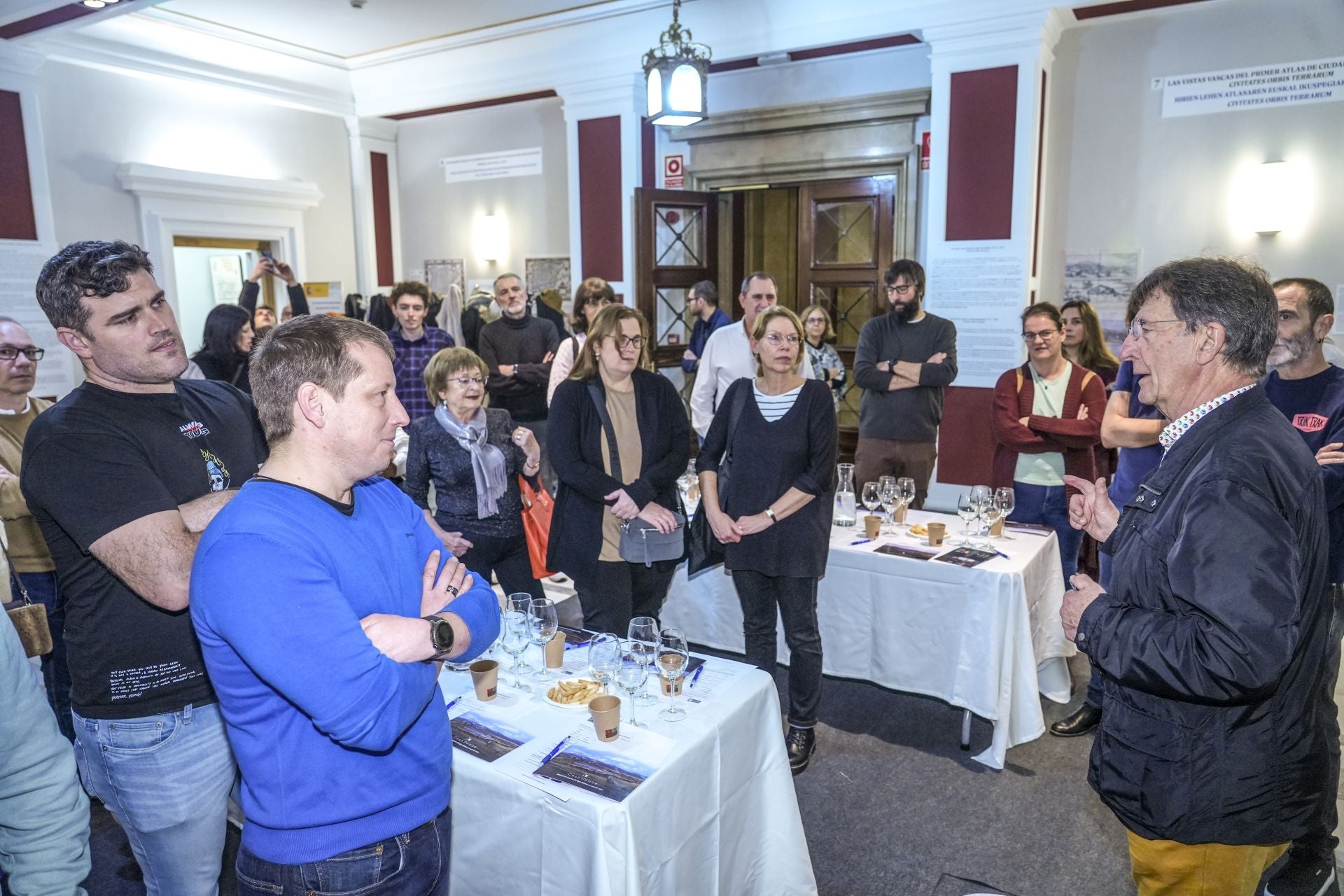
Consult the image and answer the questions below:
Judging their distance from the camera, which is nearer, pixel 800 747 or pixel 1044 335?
pixel 800 747

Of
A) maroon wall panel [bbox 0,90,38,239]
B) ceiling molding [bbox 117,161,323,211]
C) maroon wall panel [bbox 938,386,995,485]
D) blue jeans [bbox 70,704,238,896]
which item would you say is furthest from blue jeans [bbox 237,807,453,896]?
ceiling molding [bbox 117,161,323,211]

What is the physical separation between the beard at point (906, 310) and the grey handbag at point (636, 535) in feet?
7.21

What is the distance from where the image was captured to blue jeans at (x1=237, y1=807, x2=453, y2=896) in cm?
122

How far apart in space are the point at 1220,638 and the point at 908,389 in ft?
10.5

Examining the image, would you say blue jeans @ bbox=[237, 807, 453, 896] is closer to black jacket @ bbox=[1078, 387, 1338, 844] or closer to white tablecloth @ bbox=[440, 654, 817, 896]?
white tablecloth @ bbox=[440, 654, 817, 896]

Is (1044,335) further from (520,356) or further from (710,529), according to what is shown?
(520,356)

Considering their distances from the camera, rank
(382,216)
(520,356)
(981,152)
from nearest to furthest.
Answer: (520,356), (981,152), (382,216)

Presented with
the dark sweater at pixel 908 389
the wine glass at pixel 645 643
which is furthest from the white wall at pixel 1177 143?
the wine glass at pixel 645 643

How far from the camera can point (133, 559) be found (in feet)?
4.87

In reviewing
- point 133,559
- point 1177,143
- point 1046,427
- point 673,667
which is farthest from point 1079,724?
point 1177,143

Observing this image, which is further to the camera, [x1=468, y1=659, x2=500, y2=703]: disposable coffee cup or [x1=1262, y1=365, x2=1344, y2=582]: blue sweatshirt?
[x1=1262, y1=365, x2=1344, y2=582]: blue sweatshirt

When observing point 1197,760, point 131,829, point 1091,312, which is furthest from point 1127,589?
point 1091,312

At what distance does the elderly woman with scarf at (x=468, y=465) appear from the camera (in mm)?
3016

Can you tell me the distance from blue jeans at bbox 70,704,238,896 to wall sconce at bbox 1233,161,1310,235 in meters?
5.90
